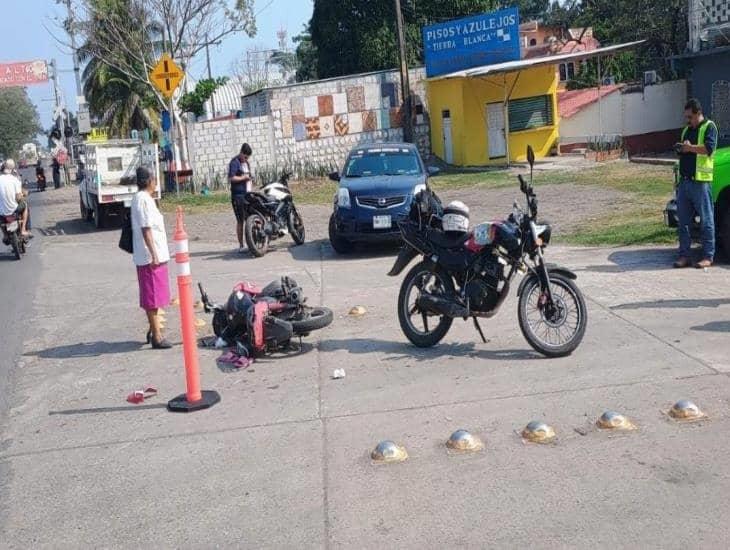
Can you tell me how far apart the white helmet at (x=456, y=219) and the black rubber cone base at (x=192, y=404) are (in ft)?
8.25

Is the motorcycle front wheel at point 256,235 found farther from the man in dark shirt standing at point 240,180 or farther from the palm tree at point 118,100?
the palm tree at point 118,100

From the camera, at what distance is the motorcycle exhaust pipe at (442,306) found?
7.80 m

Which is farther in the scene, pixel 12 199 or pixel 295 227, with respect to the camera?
pixel 12 199

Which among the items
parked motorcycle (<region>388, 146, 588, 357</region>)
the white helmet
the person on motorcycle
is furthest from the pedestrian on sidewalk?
the person on motorcycle

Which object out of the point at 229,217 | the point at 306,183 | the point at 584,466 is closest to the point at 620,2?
the point at 306,183

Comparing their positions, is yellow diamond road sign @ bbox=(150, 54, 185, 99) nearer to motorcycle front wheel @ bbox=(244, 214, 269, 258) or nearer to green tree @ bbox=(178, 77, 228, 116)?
motorcycle front wheel @ bbox=(244, 214, 269, 258)

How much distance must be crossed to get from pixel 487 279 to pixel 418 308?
0.69 m

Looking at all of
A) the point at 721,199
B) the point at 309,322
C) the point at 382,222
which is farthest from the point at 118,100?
the point at 309,322

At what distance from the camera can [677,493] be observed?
15.8 ft

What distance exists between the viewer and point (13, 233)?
16.8 metres

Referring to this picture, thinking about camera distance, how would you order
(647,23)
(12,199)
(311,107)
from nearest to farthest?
1. (12,199)
2. (311,107)
3. (647,23)

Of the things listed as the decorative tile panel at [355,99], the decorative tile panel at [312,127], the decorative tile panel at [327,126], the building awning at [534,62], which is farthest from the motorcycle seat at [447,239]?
the decorative tile panel at [355,99]

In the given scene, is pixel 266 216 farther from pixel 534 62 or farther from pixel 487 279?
pixel 534 62

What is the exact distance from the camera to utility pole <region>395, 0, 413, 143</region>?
30.9m
